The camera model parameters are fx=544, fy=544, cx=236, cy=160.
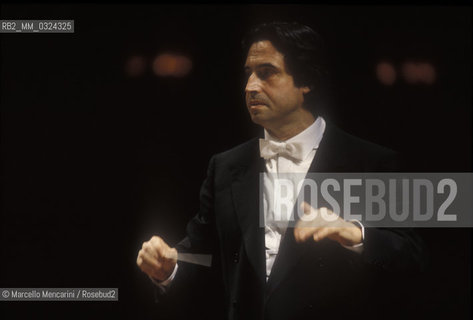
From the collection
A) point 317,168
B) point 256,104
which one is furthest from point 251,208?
point 256,104

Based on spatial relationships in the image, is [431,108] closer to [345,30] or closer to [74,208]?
[345,30]

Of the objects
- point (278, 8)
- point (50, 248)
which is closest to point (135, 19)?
point (278, 8)

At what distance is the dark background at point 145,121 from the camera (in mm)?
3119

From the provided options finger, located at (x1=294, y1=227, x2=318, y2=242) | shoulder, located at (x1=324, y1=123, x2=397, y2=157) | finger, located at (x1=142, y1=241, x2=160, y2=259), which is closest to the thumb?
finger, located at (x1=294, y1=227, x2=318, y2=242)

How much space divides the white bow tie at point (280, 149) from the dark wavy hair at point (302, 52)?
0.85 feet

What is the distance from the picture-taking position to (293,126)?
118 inches

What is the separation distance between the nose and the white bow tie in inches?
11.2

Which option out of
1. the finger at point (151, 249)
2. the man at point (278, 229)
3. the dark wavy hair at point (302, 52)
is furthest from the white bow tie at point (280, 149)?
the finger at point (151, 249)

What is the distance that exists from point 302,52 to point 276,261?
45.5 inches

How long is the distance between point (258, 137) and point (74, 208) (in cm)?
115

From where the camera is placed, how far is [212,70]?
10.4 feet

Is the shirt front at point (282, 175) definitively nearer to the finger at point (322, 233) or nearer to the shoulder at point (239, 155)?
the shoulder at point (239, 155)

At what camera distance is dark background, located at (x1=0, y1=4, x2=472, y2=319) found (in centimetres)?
312

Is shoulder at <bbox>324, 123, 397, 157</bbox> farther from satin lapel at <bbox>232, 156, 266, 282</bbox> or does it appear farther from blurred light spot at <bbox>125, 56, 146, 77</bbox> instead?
blurred light spot at <bbox>125, 56, 146, 77</bbox>
